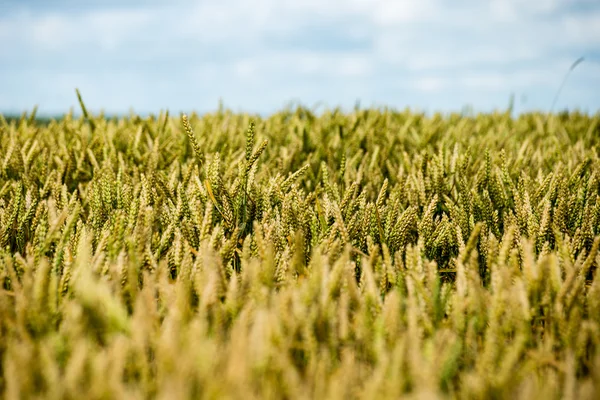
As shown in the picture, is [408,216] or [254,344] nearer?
[254,344]

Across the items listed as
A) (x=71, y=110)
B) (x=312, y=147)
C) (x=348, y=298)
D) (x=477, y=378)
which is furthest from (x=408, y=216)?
(x=71, y=110)

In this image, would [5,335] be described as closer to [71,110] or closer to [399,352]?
[399,352]

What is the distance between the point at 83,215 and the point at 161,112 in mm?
1402

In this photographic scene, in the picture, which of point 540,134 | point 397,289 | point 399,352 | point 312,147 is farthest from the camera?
point 540,134

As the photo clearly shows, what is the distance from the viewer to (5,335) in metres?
0.98

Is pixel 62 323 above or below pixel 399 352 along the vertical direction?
below

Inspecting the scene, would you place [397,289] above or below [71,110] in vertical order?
below

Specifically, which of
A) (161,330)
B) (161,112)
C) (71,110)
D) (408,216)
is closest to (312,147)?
(161,112)

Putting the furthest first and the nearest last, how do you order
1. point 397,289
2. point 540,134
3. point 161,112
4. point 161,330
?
point 540,134
point 161,112
point 397,289
point 161,330

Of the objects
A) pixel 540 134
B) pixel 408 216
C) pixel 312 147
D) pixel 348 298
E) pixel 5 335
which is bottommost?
pixel 5 335

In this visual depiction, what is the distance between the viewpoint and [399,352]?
78 centimetres

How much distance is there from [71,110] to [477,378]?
307cm

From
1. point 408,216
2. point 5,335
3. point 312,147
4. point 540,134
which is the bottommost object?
point 5,335

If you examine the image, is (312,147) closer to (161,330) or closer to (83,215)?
(83,215)
